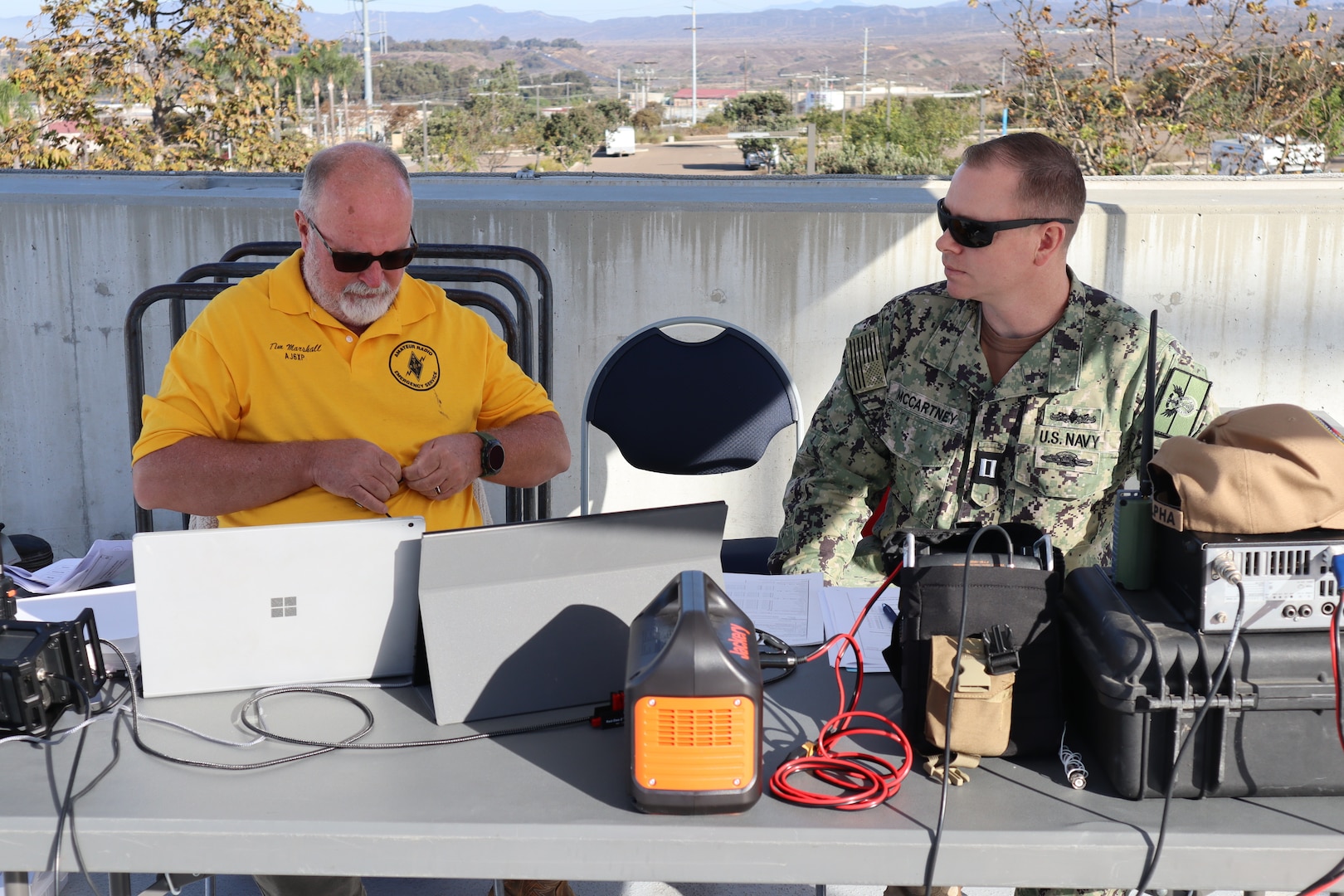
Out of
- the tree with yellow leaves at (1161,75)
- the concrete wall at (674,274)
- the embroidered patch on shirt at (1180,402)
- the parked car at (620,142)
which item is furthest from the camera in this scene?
the parked car at (620,142)

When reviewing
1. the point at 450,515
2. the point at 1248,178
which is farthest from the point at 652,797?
the point at 1248,178

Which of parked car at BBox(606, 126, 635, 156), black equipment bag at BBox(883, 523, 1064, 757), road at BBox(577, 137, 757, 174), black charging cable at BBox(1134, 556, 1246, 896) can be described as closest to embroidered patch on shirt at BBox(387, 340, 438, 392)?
black equipment bag at BBox(883, 523, 1064, 757)

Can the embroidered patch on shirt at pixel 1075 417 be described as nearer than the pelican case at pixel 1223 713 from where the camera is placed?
No

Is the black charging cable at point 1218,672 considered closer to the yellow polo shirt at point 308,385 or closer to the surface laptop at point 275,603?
the surface laptop at point 275,603

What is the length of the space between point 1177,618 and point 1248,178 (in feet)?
15.6

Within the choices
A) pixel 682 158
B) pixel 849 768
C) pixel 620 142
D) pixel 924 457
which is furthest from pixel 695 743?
pixel 682 158

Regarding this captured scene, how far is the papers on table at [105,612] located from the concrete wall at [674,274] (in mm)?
2158

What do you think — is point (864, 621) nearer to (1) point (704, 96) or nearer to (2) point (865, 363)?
(2) point (865, 363)

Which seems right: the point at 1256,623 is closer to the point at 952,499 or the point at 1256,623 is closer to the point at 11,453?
the point at 952,499

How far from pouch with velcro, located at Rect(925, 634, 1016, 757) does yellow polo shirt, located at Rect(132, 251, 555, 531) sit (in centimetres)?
127

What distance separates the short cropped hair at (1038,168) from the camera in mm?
2426

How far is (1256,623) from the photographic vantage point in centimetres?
137

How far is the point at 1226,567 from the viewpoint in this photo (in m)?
1.37

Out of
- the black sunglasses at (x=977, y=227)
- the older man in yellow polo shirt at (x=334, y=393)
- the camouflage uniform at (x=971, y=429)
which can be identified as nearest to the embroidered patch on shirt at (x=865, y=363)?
the camouflage uniform at (x=971, y=429)
